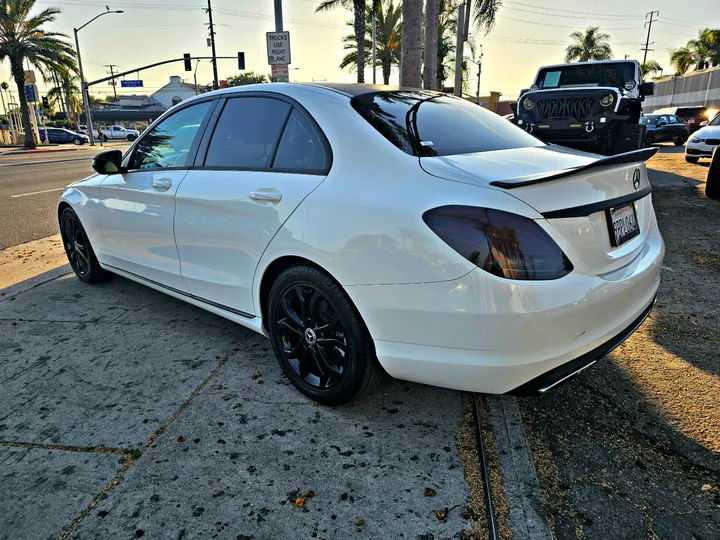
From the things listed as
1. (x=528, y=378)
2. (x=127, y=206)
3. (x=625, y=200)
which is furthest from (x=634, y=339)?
(x=127, y=206)

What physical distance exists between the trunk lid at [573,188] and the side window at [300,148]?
558 millimetres

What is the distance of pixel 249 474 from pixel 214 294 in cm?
126

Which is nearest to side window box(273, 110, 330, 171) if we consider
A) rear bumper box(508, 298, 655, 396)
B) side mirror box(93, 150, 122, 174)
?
rear bumper box(508, 298, 655, 396)

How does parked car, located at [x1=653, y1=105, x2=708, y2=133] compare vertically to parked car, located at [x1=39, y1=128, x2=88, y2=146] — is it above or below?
above

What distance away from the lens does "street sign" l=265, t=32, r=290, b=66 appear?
36.4ft

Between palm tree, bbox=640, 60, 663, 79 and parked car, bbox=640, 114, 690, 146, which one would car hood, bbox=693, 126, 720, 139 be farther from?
palm tree, bbox=640, 60, 663, 79

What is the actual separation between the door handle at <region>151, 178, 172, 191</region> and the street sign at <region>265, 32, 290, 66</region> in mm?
8571

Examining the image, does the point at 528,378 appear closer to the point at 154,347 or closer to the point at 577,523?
the point at 577,523

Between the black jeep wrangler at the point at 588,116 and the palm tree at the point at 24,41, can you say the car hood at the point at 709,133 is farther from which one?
the palm tree at the point at 24,41

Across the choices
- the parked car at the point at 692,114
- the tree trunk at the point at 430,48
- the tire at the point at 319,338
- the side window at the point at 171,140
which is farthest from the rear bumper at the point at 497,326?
the parked car at the point at 692,114

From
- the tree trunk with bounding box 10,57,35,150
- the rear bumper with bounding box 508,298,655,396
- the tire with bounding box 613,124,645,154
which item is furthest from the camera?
the tree trunk with bounding box 10,57,35,150

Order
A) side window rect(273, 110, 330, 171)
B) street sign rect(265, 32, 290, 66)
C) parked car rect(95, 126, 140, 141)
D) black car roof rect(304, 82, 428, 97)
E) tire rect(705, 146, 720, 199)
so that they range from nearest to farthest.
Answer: side window rect(273, 110, 330, 171) < black car roof rect(304, 82, 428, 97) < tire rect(705, 146, 720, 199) < street sign rect(265, 32, 290, 66) < parked car rect(95, 126, 140, 141)

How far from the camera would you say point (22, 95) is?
109 ft

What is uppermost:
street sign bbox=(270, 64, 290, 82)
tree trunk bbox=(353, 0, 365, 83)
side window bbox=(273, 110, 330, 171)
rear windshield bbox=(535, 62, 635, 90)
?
tree trunk bbox=(353, 0, 365, 83)
